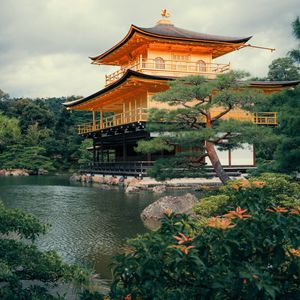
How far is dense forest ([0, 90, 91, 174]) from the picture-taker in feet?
124

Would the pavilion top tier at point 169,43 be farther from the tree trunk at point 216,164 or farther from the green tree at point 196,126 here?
the tree trunk at point 216,164

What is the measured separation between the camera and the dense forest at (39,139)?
124ft

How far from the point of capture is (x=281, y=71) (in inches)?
1588

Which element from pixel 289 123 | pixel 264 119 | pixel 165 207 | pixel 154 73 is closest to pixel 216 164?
pixel 165 207

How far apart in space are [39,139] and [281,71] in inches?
967

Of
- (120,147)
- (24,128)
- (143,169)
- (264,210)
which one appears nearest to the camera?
(264,210)

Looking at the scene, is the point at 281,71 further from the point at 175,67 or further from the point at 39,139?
the point at 39,139

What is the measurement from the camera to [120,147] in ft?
105

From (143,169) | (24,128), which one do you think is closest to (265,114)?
(143,169)

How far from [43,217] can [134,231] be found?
356 cm

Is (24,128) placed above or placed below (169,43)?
below

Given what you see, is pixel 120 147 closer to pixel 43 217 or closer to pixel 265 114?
pixel 265 114

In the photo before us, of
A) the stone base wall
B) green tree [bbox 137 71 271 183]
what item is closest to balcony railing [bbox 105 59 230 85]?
green tree [bbox 137 71 271 183]

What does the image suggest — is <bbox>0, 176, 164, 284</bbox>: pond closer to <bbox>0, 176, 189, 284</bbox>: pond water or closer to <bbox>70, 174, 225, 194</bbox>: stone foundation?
<bbox>0, 176, 189, 284</bbox>: pond water
